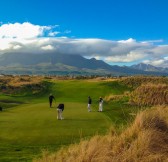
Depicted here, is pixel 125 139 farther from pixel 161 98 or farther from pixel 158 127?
pixel 161 98

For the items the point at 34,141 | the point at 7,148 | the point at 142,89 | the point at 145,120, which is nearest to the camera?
the point at 145,120

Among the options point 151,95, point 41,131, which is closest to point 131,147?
point 41,131

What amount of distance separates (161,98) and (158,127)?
147 feet

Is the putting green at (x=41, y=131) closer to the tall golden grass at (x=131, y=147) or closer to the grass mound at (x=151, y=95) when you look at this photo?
the tall golden grass at (x=131, y=147)

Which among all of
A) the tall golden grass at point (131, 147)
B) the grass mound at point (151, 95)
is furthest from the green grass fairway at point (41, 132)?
the grass mound at point (151, 95)

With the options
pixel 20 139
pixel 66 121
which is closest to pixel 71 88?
pixel 66 121

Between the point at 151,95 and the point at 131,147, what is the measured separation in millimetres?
48366

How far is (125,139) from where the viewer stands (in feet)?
46.3

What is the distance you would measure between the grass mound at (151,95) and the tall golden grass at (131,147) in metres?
40.9

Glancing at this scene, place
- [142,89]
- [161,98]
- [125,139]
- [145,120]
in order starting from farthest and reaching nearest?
1. [142,89]
2. [161,98]
3. [145,120]
4. [125,139]

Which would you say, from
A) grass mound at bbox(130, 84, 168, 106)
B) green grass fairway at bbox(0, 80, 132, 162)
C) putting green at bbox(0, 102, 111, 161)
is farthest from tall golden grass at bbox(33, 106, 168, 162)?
grass mound at bbox(130, 84, 168, 106)

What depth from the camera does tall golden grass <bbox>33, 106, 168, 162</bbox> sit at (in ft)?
38.0

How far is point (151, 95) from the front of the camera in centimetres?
6006

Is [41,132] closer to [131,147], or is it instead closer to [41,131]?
[41,131]
